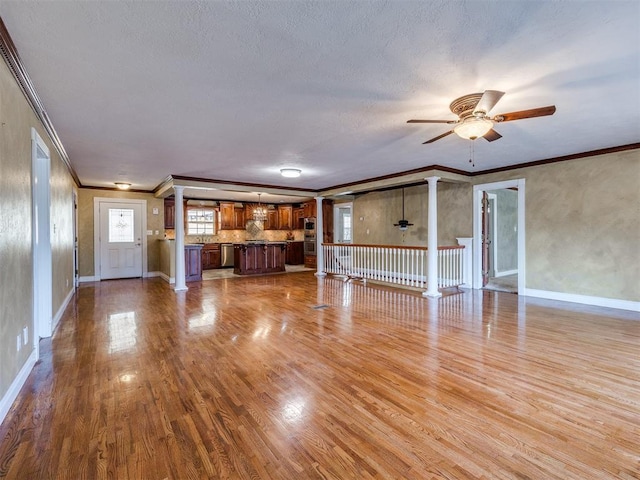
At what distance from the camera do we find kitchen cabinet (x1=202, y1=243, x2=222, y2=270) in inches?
400

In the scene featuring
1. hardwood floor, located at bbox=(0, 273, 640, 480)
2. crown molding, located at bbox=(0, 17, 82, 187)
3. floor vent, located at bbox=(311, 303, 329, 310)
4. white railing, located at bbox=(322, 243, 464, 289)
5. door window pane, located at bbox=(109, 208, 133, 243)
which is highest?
crown molding, located at bbox=(0, 17, 82, 187)

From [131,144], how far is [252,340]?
3085 millimetres

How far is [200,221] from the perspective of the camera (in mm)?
10586

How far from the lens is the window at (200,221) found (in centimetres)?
1038

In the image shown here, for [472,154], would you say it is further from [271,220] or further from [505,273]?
[271,220]

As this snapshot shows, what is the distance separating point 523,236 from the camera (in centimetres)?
591

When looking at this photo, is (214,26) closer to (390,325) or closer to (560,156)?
(390,325)

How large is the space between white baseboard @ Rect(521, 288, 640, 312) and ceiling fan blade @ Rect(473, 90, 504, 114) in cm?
424

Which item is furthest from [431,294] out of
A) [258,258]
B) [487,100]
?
[258,258]

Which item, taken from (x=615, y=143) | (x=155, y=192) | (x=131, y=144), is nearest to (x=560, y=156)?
(x=615, y=143)

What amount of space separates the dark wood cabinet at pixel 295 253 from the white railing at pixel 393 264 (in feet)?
10.3

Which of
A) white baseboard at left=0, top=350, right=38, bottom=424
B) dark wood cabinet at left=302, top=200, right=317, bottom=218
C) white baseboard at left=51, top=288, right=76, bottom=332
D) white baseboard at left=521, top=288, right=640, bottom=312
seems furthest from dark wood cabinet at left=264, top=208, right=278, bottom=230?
white baseboard at left=0, top=350, right=38, bottom=424

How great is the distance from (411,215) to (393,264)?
1.44 meters

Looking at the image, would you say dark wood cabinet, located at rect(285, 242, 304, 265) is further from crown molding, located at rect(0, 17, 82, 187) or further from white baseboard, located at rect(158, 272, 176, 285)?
crown molding, located at rect(0, 17, 82, 187)
